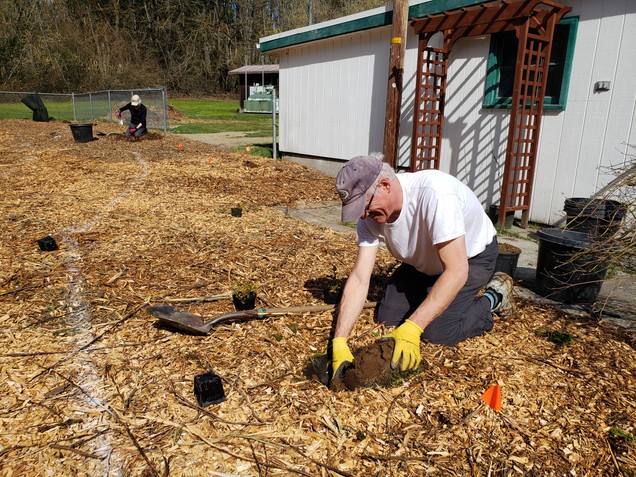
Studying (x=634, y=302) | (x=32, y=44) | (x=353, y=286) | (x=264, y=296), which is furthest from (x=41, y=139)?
(x=32, y=44)

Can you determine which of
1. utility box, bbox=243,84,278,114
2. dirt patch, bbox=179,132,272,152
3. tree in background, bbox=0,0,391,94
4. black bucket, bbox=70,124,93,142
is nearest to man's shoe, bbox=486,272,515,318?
dirt patch, bbox=179,132,272,152

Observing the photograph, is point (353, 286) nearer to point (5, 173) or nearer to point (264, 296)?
point (264, 296)

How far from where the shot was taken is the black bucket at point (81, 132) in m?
13.1

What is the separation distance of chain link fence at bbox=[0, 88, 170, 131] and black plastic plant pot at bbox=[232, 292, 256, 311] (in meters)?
14.6

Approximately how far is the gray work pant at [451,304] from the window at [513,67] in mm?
3843

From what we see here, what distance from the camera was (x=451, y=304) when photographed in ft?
9.80

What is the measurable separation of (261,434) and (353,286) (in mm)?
1085

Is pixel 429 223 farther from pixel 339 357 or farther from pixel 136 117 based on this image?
pixel 136 117

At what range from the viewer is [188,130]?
19047mm

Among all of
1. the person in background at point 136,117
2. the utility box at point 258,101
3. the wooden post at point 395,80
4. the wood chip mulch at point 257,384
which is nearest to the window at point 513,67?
the wooden post at point 395,80

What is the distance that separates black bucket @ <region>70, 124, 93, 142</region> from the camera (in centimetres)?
1306

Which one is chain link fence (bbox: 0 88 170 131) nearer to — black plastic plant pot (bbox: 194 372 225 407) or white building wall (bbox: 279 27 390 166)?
white building wall (bbox: 279 27 390 166)

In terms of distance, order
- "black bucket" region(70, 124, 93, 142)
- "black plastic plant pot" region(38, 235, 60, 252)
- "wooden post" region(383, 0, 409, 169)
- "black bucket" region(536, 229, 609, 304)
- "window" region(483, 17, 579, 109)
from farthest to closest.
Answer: "black bucket" region(70, 124, 93, 142), "wooden post" region(383, 0, 409, 169), "window" region(483, 17, 579, 109), "black plastic plant pot" region(38, 235, 60, 252), "black bucket" region(536, 229, 609, 304)

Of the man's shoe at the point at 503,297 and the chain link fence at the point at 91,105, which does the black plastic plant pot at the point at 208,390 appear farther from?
the chain link fence at the point at 91,105
